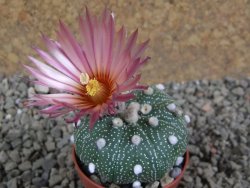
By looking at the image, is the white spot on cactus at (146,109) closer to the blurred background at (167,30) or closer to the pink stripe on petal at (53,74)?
the pink stripe on petal at (53,74)

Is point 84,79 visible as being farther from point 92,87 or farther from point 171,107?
point 171,107

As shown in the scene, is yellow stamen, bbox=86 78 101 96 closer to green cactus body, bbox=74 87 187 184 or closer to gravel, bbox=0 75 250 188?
green cactus body, bbox=74 87 187 184

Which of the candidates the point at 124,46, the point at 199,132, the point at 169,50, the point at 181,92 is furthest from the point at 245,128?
the point at 124,46

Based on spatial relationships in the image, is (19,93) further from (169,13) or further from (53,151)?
(169,13)

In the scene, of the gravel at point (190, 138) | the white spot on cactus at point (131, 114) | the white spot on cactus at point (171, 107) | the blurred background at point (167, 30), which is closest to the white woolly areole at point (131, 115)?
the white spot on cactus at point (131, 114)

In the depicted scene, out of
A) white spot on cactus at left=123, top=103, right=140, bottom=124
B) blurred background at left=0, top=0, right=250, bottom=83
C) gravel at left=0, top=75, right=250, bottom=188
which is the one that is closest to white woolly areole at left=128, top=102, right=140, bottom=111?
white spot on cactus at left=123, top=103, right=140, bottom=124

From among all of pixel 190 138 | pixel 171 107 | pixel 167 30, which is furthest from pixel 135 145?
pixel 167 30

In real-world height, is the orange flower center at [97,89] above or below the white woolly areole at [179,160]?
above
